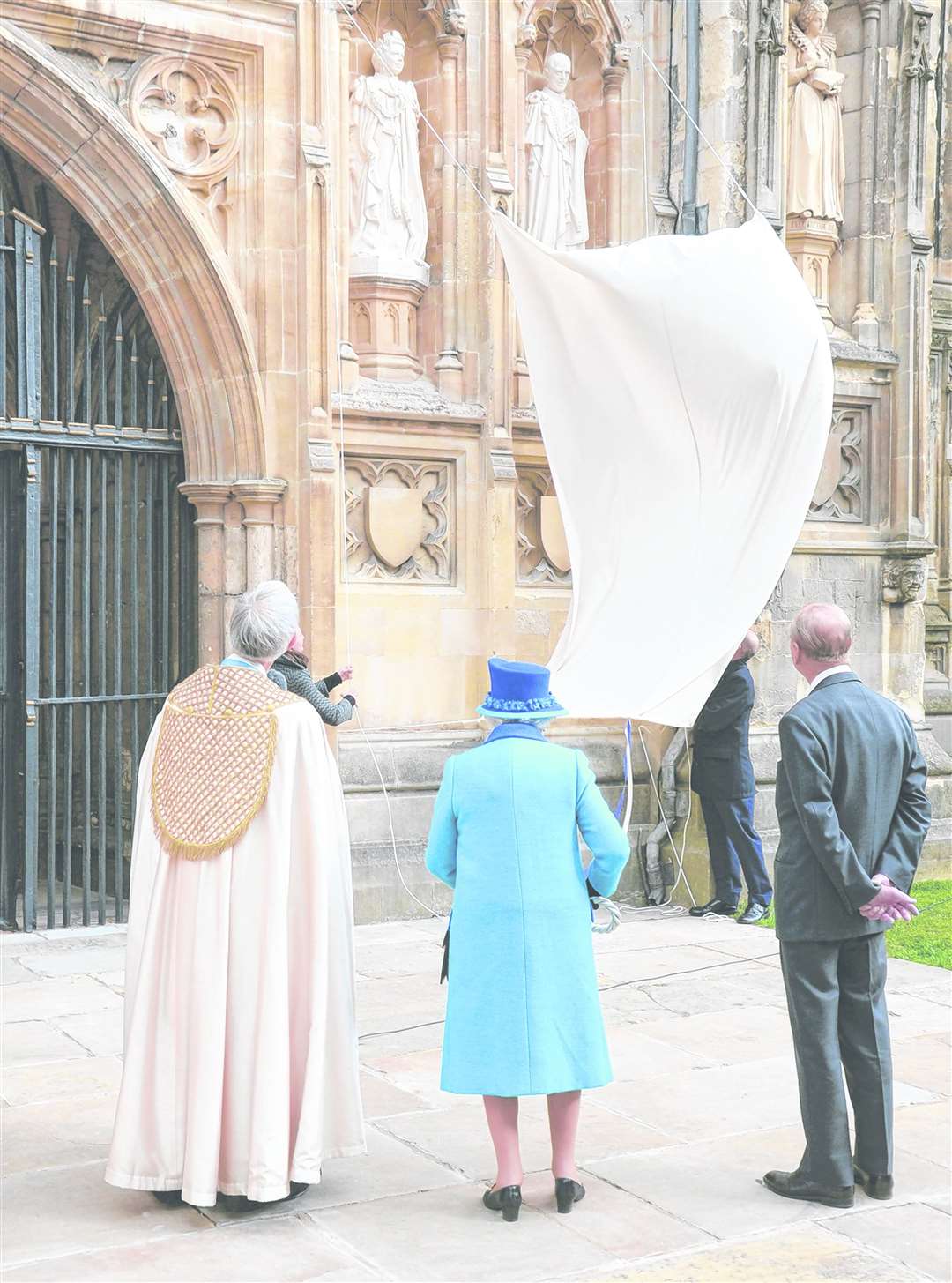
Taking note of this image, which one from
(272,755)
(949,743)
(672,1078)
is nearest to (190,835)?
(272,755)

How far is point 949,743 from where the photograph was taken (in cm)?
1209

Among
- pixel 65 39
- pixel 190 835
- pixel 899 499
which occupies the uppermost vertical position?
pixel 65 39

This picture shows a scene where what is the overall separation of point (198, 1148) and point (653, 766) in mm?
5645

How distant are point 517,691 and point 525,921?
590 millimetres

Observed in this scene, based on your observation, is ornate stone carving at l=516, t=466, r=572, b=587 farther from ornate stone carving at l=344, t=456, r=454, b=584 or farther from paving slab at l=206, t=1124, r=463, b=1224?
paving slab at l=206, t=1124, r=463, b=1224

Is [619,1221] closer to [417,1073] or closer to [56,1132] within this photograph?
[417,1073]

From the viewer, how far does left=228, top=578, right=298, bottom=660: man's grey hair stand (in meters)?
4.20

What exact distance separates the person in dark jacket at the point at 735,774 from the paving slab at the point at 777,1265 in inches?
181

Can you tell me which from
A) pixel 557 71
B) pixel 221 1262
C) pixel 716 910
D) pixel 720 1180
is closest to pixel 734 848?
pixel 716 910

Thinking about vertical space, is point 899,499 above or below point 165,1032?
above

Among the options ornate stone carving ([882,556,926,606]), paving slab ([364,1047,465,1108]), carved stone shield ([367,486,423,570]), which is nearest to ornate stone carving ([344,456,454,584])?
carved stone shield ([367,486,423,570])

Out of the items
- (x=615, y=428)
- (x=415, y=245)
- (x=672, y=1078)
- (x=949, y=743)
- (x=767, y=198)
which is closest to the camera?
(x=672, y=1078)

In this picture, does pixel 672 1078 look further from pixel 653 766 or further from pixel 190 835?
pixel 653 766

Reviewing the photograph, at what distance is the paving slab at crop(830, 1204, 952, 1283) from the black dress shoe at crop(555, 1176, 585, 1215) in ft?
2.22
